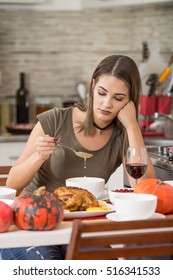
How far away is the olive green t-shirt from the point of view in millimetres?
2781

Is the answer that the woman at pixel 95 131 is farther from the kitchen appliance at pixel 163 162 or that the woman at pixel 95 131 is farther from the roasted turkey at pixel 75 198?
the kitchen appliance at pixel 163 162

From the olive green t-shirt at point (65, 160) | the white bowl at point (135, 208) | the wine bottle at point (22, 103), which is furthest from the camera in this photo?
the wine bottle at point (22, 103)

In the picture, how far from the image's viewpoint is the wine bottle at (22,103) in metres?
5.03

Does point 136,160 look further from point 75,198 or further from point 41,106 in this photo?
point 41,106

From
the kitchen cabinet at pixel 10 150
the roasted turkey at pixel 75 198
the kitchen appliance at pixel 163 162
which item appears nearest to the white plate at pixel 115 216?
the roasted turkey at pixel 75 198

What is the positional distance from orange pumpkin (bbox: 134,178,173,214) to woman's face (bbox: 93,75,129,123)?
0.50 m

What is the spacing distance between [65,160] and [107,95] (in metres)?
0.34

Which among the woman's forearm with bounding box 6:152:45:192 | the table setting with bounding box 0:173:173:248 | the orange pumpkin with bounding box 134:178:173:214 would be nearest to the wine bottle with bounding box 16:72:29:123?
the woman's forearm with bounding box 6:152:45:192

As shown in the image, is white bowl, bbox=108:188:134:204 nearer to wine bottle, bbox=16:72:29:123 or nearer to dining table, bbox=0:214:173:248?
dining table, bbox=0:214:173:248

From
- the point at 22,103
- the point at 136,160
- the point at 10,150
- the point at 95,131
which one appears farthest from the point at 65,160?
the point at 22,103

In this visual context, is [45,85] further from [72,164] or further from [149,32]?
[72,164]

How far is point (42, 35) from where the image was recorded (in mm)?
5098

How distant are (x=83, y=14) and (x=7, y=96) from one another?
86 centimetres
